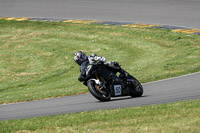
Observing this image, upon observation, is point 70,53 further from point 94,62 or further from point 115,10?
point 94,62

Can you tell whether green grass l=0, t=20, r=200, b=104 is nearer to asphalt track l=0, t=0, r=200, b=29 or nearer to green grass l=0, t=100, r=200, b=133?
asphalt track l=0, t=0, r=200, b=29

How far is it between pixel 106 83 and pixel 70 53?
11.5m

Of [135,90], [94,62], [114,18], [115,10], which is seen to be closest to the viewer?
[94,62]

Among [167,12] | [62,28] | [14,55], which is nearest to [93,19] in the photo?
[62,28]

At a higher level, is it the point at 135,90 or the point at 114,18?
the point at 114,18

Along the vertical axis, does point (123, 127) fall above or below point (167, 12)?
below

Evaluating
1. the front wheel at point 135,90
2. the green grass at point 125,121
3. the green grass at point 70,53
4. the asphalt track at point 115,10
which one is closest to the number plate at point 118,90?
the front wheel at point 135,90

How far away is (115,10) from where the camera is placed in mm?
30625

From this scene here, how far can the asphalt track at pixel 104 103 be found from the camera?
37.9 feet

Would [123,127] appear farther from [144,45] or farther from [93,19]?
[93,19]

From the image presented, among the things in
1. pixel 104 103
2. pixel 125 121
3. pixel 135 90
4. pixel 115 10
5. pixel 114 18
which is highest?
pixel 115 10

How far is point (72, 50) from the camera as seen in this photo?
79.3 ft

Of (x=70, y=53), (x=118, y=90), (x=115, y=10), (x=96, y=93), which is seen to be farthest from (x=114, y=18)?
(x=96, y=93)

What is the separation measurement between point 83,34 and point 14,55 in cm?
481
